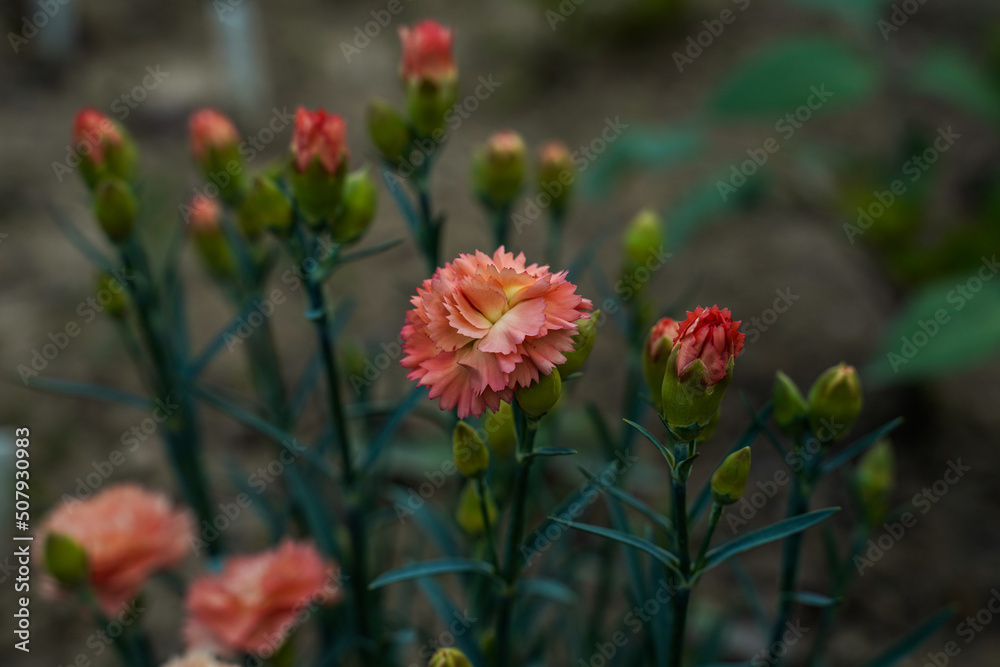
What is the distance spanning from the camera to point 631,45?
116 inches

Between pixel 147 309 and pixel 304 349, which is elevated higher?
pixel 147 309

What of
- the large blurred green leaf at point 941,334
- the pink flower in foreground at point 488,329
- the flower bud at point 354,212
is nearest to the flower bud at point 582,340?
the pink flower in foreground at point 488,329

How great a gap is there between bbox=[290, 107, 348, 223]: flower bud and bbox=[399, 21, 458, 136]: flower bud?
0.45ft

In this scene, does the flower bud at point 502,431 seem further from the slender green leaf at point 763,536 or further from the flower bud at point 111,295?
the flower bud at point 111,295

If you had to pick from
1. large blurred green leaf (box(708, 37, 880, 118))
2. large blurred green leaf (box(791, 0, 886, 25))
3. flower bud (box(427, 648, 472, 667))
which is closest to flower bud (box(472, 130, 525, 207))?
flower bud (box(427, 648, 472, 667))

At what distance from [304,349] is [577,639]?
1109 mm

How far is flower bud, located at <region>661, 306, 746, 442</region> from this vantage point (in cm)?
57

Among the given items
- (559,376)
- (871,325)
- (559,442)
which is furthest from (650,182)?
(559,376)

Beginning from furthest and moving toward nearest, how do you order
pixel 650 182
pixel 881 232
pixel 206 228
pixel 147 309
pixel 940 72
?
pixel 650 182
pixel 881 232
pixel 940 72
pixel 206 228
pixel 147 309

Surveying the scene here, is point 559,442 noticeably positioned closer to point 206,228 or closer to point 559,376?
point 206,228

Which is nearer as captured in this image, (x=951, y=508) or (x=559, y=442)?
(x=951, y=508)

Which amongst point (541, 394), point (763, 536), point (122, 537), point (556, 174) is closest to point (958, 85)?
point (556, 174)

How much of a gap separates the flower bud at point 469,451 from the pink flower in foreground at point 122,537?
1.46 ft

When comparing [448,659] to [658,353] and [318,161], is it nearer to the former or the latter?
[658,353]
